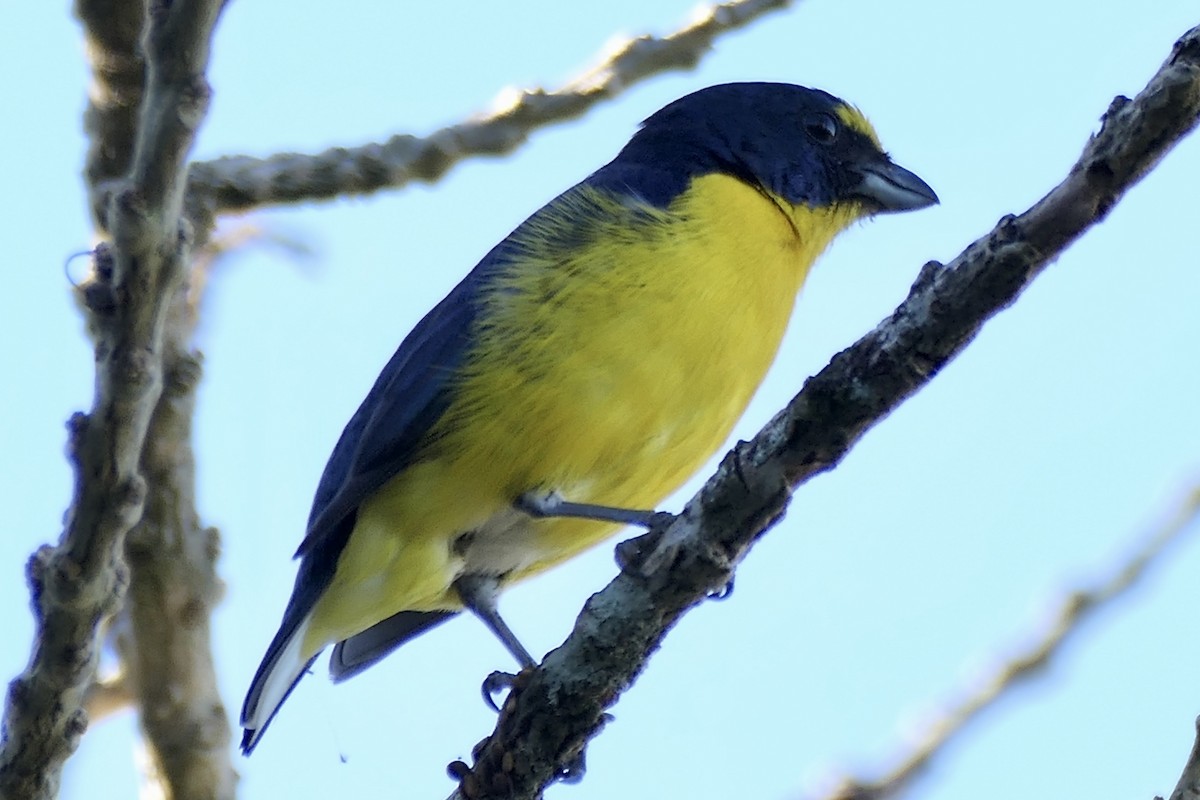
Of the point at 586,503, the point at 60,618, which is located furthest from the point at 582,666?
the point at 586,503

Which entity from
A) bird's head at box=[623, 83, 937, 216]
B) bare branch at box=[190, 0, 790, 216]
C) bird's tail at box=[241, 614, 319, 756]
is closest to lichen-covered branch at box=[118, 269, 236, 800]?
bird's tail at box=[241, 614, 319, 756]

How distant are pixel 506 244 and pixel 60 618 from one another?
227cm

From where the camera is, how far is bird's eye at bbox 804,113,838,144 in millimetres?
5203

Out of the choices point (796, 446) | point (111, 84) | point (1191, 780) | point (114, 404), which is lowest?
point (1191, 780)

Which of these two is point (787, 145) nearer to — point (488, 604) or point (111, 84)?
point (488, 604)

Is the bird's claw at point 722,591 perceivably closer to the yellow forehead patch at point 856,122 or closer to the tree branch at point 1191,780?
the tree branch at point 1191,780

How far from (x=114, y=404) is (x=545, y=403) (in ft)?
5.77

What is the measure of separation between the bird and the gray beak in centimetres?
55

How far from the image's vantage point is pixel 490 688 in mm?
4023

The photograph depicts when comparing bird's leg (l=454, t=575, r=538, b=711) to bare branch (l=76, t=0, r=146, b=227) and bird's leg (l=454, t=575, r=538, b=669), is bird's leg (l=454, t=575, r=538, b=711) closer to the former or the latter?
bird's leg (l=454, t=575, r=538, b=669)

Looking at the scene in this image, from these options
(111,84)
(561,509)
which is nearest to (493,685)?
(561,509)

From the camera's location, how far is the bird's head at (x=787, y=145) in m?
4.93

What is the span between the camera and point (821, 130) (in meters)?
5.21

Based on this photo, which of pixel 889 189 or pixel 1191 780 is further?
pixel 889 189
